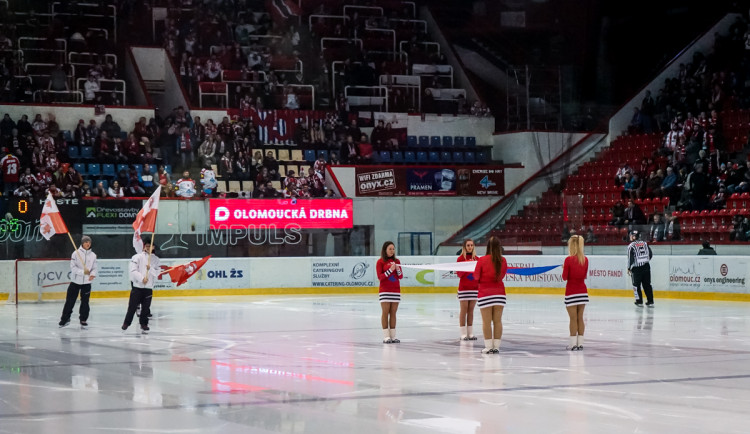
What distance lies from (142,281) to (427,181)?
20902 millimetres

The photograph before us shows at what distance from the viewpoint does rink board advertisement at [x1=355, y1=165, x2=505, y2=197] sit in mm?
37969

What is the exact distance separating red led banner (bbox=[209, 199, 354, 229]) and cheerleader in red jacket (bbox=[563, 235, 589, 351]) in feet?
62.7

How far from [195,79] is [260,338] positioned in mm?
25321

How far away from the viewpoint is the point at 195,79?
41250 millimetres

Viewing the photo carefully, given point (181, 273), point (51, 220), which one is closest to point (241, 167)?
point (51, 220)

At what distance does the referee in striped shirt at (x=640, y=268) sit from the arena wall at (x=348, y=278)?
2.97 meters

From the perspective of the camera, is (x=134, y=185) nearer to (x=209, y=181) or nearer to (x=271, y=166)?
(x=209, y=181)

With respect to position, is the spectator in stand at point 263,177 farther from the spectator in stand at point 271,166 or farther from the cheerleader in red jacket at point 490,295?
the cheerleader in red jacket at point 490,295

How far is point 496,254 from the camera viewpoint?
14461mm

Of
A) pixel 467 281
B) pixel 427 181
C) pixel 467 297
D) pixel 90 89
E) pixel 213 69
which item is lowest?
pixel 467 297

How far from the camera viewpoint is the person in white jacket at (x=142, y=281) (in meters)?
18.6

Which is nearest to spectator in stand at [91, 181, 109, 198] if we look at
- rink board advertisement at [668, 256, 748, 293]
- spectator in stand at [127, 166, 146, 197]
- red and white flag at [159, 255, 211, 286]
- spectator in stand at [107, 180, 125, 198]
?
spectator in stand at [107, 180, 125, 198]

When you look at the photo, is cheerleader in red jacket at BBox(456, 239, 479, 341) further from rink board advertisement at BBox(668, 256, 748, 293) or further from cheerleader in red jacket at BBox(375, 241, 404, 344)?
rink board advertisement at BBox(668, 256, 748, 293)

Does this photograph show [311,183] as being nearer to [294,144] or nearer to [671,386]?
[294,144]
